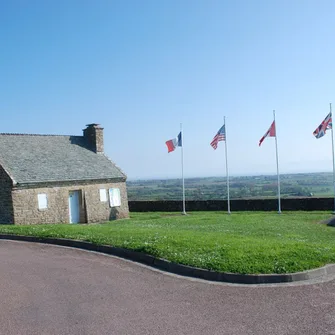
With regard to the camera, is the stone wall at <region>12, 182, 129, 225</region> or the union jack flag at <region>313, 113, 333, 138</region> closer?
the stone wall at <region>12, 182, 129, 225</region>

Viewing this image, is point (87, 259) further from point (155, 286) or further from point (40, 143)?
point (40, 143)

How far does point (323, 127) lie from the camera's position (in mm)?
29250

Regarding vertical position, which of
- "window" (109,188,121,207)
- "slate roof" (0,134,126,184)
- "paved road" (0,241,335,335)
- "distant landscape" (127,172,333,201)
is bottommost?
"distant landscape" (127,172,333,201)

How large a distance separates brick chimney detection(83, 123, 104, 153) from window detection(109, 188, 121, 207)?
376cm

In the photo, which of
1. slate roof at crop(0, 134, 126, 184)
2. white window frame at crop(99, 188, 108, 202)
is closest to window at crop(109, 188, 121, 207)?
white window frame at crop(99, 188, 108, 202)

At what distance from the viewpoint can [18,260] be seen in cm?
1164

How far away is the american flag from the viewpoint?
3158 cm

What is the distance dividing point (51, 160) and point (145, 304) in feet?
71.7

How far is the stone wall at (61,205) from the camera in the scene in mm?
23953

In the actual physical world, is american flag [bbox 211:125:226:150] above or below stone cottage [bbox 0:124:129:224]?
above

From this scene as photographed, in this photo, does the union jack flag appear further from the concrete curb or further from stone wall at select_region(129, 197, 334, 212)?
the concrete curb

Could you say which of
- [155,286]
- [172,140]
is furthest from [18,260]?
[172,140]

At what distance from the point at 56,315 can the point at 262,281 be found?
4.24 metres

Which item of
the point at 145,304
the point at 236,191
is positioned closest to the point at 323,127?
the point at 145,304
